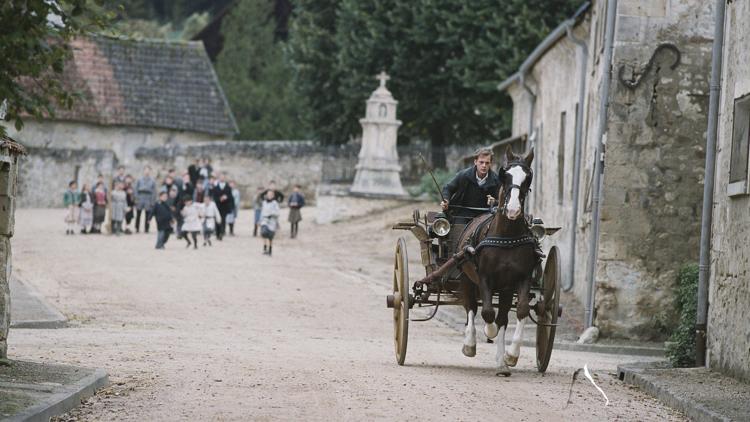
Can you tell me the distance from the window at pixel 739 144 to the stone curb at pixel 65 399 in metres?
6.26

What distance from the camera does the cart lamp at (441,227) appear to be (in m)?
13.8

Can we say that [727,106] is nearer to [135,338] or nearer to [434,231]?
[434,231]

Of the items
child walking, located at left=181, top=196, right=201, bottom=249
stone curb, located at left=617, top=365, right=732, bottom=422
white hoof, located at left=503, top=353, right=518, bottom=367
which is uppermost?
child walking, located at left=181, top=196, right=201, bottom=249

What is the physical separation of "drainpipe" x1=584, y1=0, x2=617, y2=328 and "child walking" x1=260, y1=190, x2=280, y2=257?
44.6 feet

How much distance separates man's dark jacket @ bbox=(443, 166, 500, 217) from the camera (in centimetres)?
1412

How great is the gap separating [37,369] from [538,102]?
20.8 meters

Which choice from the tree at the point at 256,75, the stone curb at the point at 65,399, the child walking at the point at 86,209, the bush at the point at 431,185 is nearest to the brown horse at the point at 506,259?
the stone curb at the point at 65,399

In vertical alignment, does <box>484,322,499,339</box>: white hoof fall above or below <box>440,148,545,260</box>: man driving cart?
below

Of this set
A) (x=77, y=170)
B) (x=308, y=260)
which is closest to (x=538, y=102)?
(x=308, y=260)

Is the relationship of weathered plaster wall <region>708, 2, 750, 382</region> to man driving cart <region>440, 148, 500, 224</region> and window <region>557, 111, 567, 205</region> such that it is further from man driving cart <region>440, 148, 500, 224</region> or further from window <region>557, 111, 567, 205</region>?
window <region>557, 111, 567, 205</region>

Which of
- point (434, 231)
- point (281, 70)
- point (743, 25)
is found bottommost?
point (434, 231)

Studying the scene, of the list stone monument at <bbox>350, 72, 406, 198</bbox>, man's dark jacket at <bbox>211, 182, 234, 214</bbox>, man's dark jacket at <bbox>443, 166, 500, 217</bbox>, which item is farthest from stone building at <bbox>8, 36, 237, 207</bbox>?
man's dark jacket at <bbox>443, 166, 500, 217</bbox>

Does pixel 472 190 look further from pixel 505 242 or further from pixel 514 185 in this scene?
pixel 514 185

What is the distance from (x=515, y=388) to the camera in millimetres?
12180
